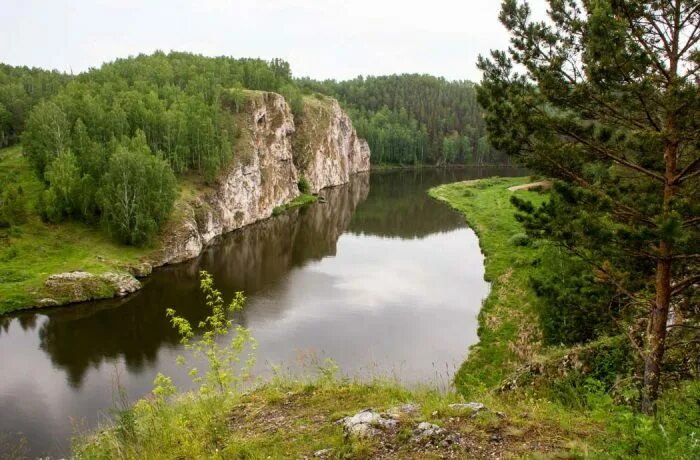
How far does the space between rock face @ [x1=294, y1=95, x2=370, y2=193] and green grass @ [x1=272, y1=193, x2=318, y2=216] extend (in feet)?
25.0

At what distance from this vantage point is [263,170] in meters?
75.2

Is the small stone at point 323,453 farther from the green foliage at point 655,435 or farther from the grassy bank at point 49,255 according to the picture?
the grassy bank at point 49,255

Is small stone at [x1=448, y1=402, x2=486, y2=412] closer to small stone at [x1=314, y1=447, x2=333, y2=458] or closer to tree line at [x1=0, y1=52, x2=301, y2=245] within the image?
small stone at [x1=314, y1=447, x2=333, y2=458]

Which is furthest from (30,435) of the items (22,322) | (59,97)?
(59,97)

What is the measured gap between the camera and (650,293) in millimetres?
15445

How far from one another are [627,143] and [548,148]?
2.16 meters

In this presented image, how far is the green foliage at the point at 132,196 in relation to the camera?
4550cm

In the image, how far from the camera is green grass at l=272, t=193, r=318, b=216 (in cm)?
7695

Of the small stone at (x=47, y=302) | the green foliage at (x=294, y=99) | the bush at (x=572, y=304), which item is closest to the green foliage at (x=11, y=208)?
the small stone at (x=47, y=302)

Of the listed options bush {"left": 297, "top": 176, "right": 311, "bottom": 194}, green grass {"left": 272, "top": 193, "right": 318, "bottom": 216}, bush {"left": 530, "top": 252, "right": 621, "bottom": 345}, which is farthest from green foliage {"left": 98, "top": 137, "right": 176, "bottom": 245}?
bush {"left": 297, "top": 176, "right": 311, "bottom": 194}

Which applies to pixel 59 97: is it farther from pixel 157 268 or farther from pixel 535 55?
pixel 535 55

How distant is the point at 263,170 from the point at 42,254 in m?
37.7

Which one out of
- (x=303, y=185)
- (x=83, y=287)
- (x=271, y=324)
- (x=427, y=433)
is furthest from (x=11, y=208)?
(x=303, y=185)

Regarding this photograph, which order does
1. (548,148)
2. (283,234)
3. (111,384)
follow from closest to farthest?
(548,148), (111,384), (283,234)
